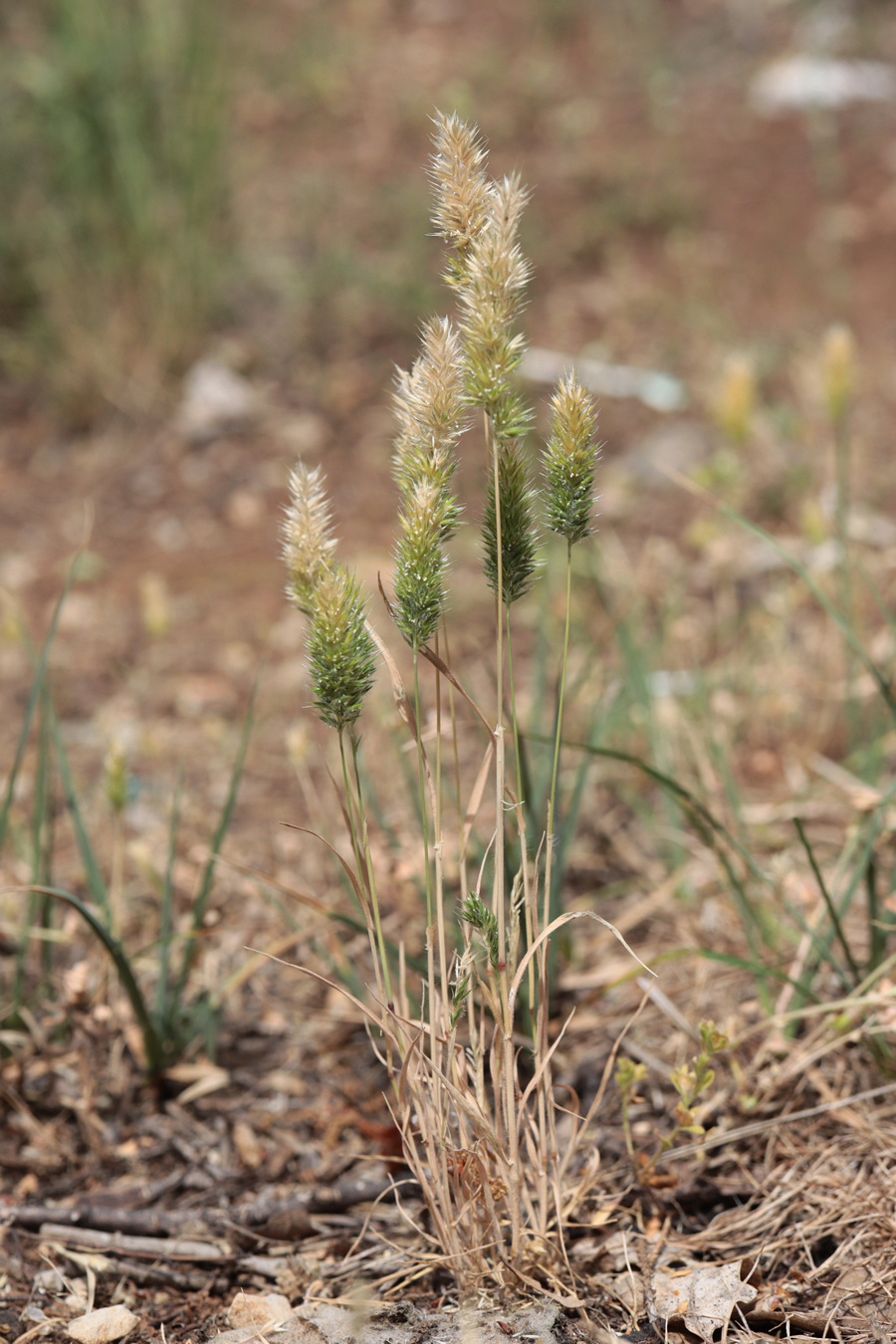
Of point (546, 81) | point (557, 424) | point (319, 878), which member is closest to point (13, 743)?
point (319, 878)

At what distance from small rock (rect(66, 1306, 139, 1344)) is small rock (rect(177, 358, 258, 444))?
2916mm

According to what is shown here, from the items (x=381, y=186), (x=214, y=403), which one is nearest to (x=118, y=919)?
(x=214, y=403)

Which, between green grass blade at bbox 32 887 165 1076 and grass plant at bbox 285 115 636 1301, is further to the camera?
green grass blade at bbox 32 887 165 1076

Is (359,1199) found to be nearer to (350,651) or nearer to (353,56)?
(350,651)

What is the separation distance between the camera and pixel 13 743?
7.80 ft

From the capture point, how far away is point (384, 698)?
188cm

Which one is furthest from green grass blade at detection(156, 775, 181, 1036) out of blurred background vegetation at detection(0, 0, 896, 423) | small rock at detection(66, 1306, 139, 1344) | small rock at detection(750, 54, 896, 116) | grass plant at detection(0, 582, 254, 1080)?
small rock at detection(750, 54, 896, 116)

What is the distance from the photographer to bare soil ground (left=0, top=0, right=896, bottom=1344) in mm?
1205

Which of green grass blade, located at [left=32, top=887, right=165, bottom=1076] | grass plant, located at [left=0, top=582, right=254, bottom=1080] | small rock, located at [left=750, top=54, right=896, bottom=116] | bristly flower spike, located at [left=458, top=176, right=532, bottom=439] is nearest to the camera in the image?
bristly flower spike, located at [left=458, top=176, right=532, bottom=439]

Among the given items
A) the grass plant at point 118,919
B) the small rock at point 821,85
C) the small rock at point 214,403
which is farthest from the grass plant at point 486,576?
the small rock at point 821,85

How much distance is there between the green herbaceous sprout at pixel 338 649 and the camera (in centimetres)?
88

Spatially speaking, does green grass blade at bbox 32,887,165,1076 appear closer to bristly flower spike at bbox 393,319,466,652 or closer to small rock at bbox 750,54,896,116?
bristly flower spike at bbox 393,319,466,652

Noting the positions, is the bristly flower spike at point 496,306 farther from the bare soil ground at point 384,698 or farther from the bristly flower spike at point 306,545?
the bare soil ground at point 384,698

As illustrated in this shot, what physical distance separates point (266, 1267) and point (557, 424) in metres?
0.94
